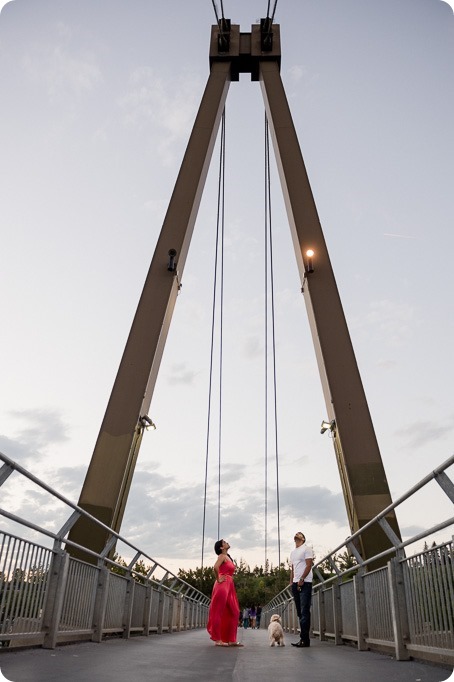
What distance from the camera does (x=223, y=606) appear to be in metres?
7.98

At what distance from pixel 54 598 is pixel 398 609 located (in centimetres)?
270

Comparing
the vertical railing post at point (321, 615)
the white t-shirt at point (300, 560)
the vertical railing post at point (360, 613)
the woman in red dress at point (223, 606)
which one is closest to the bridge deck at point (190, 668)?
the vertical railing post at point (360, 613)

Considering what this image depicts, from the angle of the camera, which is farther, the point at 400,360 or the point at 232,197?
the point at 232,197

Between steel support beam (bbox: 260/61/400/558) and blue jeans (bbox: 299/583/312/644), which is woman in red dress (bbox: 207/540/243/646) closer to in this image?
blue jeans (bbox: 299/583/312/644)

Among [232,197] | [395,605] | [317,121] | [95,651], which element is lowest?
[95,651]

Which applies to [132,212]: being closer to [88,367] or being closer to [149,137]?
[149,137]

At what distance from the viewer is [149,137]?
16.8 metres

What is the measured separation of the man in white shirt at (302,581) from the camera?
736 centimetres

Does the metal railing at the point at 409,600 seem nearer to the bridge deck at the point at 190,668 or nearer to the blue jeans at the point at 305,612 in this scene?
the bridge deck at the point at 190,668

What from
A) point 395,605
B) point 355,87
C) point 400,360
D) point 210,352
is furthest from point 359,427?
point 210,352

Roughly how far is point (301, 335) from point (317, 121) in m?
11.8

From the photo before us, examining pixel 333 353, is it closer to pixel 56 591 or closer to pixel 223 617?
pixel 223 617

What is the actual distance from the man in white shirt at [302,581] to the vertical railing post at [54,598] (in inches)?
129

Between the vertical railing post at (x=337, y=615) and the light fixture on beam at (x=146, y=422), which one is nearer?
the vertical railing post at (x=337, y=615)
